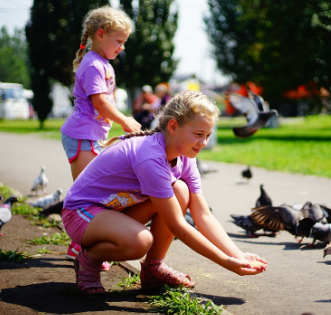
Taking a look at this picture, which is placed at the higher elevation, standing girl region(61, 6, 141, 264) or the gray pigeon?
standing girl region(61, 6, 141, 264)

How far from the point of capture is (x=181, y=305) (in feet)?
9.17

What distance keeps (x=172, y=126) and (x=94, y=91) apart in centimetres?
113

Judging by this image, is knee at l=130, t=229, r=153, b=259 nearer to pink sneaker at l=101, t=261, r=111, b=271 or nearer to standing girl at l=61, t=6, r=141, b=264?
pink sneaker at l=101, t=261, r=111, b=271

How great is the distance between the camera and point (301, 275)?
3.60m

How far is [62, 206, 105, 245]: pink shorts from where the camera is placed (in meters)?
3.07

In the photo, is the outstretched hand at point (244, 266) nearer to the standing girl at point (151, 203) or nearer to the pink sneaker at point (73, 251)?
the standing girl at point (151, 203)

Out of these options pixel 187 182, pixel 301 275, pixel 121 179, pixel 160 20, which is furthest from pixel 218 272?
pixel 160 20

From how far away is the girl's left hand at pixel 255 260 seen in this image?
291cm

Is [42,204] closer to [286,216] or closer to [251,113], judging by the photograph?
[286,216]

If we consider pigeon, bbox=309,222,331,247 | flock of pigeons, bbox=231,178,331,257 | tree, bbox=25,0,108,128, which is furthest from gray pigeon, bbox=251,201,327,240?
tree, bbox=25,0,108,128

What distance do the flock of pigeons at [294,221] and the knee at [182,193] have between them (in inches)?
58.1

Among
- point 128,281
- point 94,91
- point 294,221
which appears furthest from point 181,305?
point 294,221

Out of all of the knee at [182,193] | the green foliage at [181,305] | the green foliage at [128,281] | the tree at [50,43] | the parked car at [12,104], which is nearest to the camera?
the green foliage at [181,305]

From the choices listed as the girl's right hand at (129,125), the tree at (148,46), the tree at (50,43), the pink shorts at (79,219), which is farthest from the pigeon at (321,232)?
the tree at (148,46)
